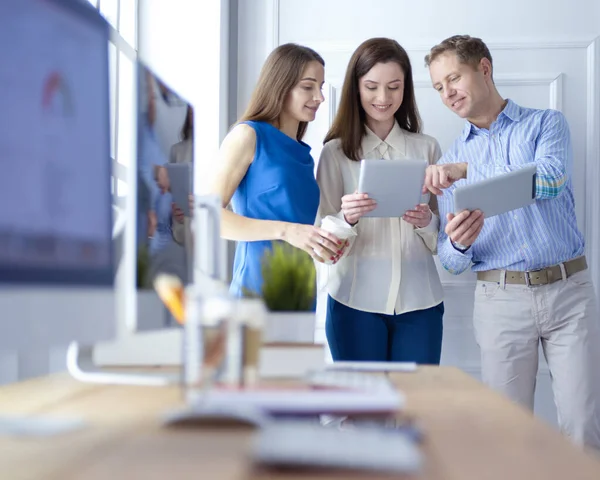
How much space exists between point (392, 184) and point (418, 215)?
289 mm

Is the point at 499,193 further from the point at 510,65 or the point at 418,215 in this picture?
the point at 510,65

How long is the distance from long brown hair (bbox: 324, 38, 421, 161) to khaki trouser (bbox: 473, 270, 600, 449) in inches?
28.0

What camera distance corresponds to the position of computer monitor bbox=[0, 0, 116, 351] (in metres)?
0.81

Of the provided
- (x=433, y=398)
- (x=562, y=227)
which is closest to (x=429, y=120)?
(x=562, y=227)

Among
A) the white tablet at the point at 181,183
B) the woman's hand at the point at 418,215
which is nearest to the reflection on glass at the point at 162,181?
the white tablet at the point at 181,183

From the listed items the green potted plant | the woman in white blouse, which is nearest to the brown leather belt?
the woman in white blouse

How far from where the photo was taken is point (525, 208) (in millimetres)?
2686

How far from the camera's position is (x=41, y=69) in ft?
2.88

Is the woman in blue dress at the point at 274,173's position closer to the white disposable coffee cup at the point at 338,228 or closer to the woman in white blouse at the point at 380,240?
the white disposable coffee cup at the point at 338,228

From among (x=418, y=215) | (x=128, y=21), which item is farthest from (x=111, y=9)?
(x=418, y=215)

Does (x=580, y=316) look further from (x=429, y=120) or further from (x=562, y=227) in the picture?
(x=429, y=120)

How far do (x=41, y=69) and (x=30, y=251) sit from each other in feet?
0.70

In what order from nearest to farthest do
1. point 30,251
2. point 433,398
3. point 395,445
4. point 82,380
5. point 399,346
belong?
point 395,445 → point 30,251 → point 433,398 → point 82,380 → point 399,346

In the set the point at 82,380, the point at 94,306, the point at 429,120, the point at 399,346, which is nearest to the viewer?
the point at 94,306
